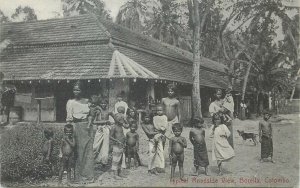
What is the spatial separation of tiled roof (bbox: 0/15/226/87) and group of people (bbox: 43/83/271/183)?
5.47 metres

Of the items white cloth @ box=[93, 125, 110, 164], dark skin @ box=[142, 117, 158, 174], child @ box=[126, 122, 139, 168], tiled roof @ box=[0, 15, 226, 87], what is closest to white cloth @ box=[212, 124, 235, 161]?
dark skin @ box=[142, 117, 158, 174]

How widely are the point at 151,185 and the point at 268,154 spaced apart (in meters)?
3.04

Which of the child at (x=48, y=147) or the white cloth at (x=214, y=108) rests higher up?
the white cloth at (x=214, y=108)

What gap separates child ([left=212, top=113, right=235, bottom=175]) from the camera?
6613 mm

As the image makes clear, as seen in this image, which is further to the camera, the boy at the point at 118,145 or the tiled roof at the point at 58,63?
the tiled roof at the point at 58,63

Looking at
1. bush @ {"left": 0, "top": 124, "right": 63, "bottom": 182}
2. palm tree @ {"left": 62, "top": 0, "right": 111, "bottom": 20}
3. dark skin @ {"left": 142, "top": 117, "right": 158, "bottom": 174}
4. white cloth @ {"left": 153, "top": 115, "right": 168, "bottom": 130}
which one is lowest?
bush @ {"left": 0, "top": 124, "right": 63, "bottom": 182}

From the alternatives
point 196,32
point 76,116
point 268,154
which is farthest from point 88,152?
point 196,32

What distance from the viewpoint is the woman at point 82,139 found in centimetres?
595

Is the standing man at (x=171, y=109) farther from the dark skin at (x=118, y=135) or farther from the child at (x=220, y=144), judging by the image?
the dark skin at (x=118, y=135)

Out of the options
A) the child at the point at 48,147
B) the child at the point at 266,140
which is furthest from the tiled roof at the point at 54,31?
the child at the point at 48,147

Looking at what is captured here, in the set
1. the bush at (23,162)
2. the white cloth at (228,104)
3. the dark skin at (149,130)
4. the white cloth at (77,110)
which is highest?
the white cloth at (228,104)

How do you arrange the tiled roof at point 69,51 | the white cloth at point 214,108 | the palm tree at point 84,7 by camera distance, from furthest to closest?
the palm tree at point 84,7, the tiled roof at point 69,51, the white cloth at point 214,108

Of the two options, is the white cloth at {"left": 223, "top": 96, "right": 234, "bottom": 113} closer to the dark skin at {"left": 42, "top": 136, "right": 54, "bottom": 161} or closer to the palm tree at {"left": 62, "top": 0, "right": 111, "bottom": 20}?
the dark skin at {"left": 42, "top": 136, "right": 54, "bottom": 161}

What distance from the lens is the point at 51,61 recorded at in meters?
13.9
